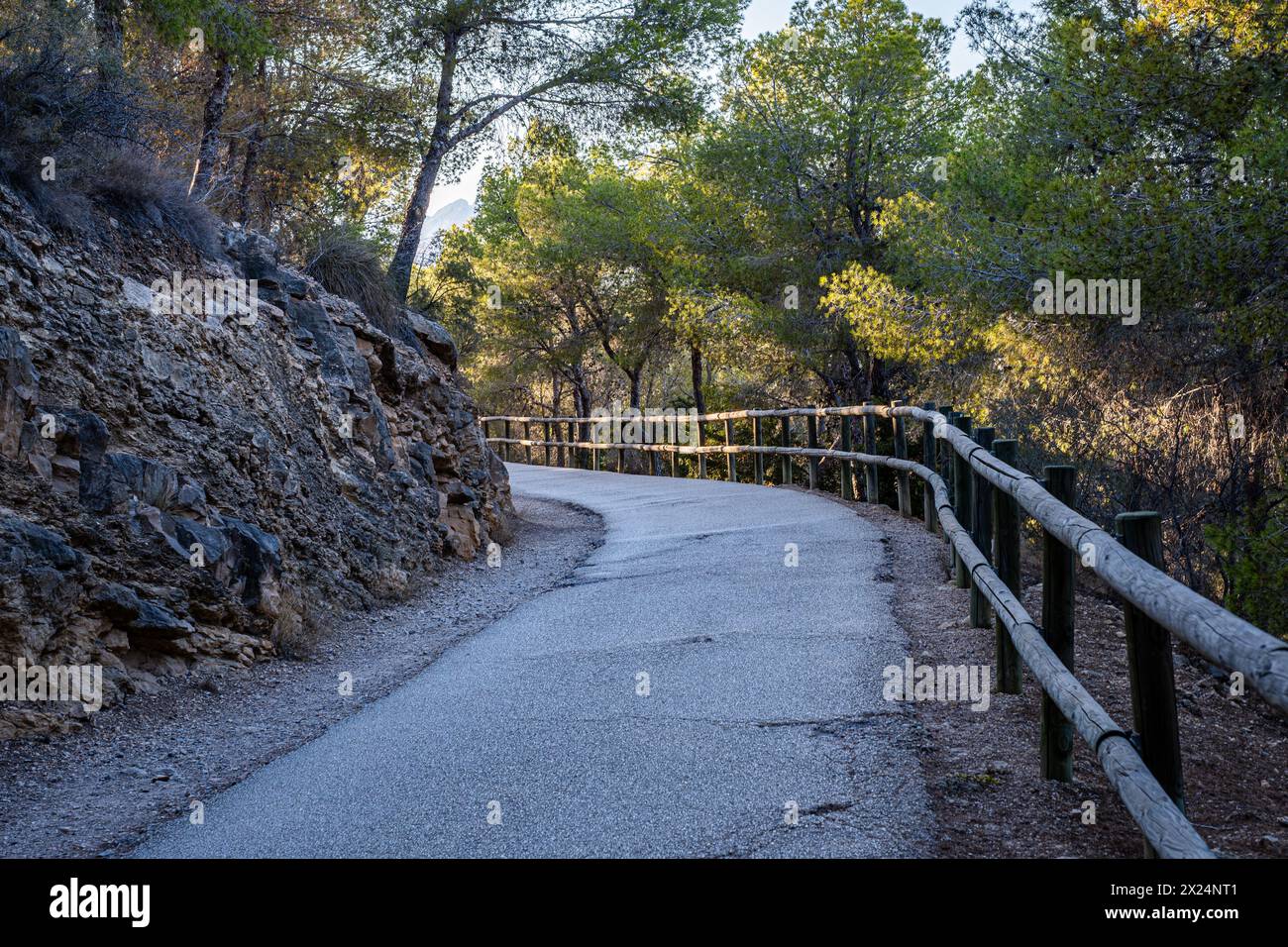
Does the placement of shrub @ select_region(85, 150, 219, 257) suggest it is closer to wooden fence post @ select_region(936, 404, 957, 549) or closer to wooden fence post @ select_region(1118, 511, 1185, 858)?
wooden fence post @ select_region(936, 404, 957, 549)

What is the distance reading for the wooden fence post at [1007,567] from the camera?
5395 mm

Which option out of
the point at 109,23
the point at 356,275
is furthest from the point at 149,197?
the point at 356,275

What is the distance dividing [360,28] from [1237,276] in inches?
486

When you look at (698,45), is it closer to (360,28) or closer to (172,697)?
(360,28)

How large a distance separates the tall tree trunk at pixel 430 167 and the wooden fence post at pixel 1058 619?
1235cm

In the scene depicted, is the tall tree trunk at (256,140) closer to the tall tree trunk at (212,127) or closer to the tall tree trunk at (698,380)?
the tall tree trunk at (212,127)

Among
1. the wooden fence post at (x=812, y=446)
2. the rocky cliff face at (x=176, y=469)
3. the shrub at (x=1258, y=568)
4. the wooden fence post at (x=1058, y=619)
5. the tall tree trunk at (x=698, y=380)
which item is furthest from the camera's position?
the tall tree trunk at (x=698, y=380)

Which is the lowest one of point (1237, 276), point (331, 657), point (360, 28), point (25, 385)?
point (331, 657)

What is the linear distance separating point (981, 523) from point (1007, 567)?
117 cm

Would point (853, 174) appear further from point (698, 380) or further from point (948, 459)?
point (948, 459)

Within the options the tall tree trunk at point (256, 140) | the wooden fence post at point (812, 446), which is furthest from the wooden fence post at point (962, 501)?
the tall tree trunk at point (256, 140)

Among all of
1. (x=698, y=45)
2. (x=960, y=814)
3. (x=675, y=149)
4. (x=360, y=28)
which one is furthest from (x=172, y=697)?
(x=675, y=149)

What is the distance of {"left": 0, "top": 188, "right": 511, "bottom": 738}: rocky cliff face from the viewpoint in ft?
20.1

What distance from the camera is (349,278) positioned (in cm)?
1238
